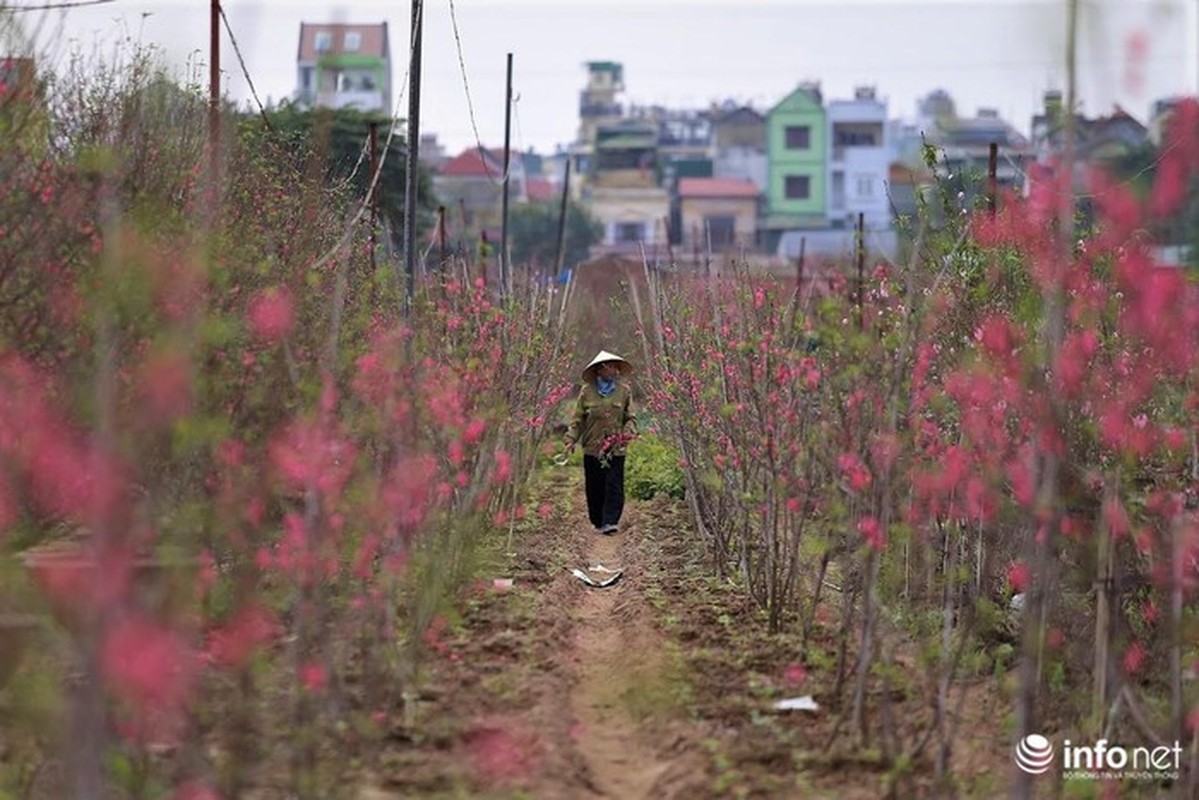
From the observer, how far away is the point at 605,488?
14.6m

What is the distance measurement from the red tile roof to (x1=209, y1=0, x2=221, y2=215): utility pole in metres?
60.8

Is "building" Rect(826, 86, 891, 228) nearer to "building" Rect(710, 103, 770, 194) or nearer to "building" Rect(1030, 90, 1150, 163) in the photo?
"building" Rect(710, 103, 770, 194)

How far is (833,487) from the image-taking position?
8656 mm

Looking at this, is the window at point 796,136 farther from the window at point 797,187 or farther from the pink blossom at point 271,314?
the pink blossom at point 271,314

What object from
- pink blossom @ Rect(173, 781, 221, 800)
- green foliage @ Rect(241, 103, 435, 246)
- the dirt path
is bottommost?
the dirt path

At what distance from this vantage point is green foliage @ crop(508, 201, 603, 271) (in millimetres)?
63750

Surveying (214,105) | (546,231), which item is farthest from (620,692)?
(546,231)

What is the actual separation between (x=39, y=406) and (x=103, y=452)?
2.82 m

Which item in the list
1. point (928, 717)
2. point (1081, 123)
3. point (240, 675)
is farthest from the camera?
point (928, 717)

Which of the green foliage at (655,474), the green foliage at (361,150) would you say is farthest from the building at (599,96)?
the green foliage at (655,474)

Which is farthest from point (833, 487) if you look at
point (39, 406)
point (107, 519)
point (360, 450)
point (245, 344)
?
point (107, 519)

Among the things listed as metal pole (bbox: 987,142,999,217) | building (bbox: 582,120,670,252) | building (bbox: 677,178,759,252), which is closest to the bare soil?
metal pole (bbox: 987,142,999,217)

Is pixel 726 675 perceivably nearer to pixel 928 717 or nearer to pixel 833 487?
pixel 833 487

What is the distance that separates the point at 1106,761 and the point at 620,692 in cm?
234
